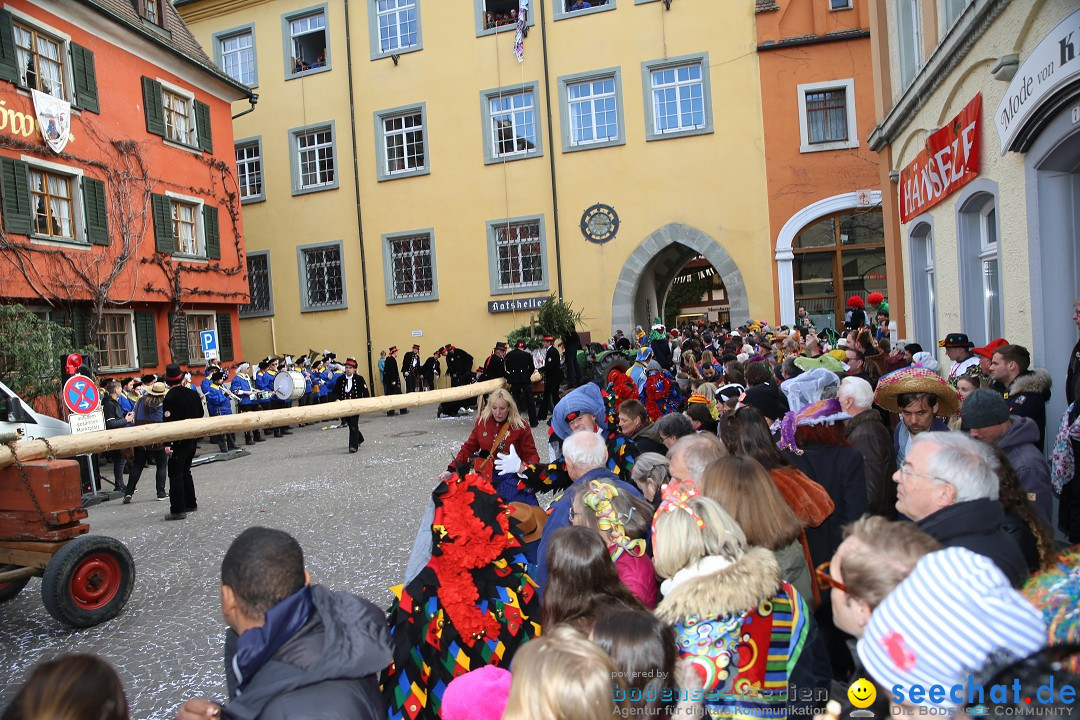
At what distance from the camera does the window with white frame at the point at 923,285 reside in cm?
1123

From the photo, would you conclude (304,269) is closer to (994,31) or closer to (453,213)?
(453,213)

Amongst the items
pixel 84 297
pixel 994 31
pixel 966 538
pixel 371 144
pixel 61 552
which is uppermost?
pixel 371 144

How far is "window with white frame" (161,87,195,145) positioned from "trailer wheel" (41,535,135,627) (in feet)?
55.8

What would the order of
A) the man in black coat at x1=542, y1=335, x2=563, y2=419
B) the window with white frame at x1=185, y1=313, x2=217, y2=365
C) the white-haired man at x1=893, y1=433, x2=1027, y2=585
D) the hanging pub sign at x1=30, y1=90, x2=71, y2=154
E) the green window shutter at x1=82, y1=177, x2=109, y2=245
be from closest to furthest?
the white-haired man at x1=893, y1=433, x2=1027, y2=585 < the hanging pub sign at x1=30, y1=90, x2=71, y2=154 < the man in black coat at x1=542, y1=335, x2=563, y2=419 < the green window shutter at x1=82, y1=177, x2=109, y2=245 < the window with white frame at x1=185, y1=313, x2=217, y2=365

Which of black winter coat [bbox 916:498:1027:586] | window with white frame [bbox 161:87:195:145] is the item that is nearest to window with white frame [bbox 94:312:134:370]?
window with white frame [bbox 161:87:195:145]

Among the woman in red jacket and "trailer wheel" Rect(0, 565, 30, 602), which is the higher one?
the woman in red jacket

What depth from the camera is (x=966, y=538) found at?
8.18ft

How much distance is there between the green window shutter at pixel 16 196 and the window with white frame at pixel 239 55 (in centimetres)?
1167

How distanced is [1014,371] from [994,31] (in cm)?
378

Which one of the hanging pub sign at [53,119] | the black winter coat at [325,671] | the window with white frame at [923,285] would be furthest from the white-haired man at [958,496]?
the hanging pub sign at [53,119]

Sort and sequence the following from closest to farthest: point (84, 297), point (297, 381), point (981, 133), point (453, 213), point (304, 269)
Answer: point (981, 133) → point (84, 297) → point (297, 381) → point (453, 213) → point (304, 269)

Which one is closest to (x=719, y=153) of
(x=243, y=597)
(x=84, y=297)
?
(x=84, y=297)

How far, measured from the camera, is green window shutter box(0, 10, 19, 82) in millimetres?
15156

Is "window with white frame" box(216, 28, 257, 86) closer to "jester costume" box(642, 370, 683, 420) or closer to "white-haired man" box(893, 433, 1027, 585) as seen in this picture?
"jester costume" box(642, 370, 683, 420)
